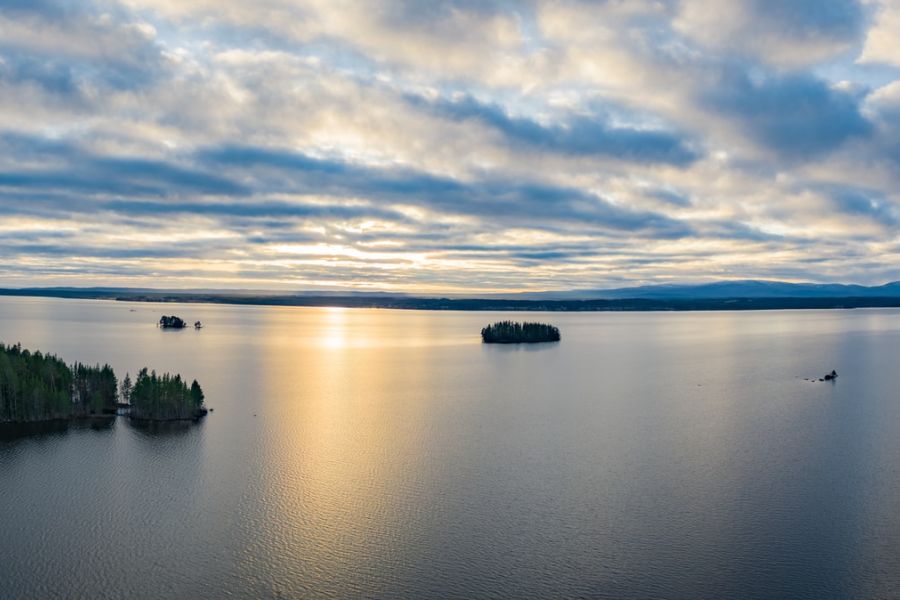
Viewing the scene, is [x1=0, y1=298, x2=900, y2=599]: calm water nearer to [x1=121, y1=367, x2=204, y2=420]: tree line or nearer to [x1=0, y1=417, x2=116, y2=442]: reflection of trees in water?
[x1=0, y1=417, x2=116, y2=442]: reflection of trees in water

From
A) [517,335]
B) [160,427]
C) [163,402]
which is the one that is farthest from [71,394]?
[517,335]

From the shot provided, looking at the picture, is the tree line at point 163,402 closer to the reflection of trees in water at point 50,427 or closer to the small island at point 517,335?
the reflection of trees in water at point 50,427

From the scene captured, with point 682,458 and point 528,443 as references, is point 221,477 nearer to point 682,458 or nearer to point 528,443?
point 528,443

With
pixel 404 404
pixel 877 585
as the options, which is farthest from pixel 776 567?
pixel 404 404

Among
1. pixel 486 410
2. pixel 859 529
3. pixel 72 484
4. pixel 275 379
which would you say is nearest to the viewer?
pixel 859 529

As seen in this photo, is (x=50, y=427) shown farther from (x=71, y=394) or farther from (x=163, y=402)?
(x=163, y=402)
